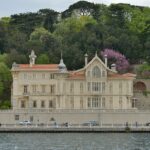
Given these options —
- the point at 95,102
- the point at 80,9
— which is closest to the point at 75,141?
the point at 95,102

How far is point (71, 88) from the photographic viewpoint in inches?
4321

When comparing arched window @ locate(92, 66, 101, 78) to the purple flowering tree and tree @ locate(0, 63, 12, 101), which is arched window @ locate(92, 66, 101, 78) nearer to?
tree @ locate(0, 63, 12, 101)

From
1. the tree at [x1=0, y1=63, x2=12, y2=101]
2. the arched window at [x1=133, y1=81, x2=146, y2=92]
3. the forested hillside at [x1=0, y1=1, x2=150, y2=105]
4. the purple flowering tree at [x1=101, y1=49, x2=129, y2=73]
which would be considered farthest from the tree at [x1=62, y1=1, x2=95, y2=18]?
the tree at [x1=0, y1=63, x2=12, y2=101]

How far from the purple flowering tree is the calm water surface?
3035 cm

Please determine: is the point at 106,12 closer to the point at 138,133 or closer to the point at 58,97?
the point at 58,97

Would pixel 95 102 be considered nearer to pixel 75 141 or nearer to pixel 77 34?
pixel 77 34

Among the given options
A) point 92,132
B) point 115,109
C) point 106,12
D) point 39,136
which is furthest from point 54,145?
point 106,12

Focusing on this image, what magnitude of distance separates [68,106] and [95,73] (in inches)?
202

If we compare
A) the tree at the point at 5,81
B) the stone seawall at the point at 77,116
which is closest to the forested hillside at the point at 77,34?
the tree at the point at 5,81

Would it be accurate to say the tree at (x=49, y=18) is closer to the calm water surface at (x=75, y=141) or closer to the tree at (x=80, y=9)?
the tree at (x=80, y=9)

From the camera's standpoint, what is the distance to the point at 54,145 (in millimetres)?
78938

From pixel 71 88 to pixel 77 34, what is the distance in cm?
2350

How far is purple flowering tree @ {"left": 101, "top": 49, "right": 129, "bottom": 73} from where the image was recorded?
414 feet

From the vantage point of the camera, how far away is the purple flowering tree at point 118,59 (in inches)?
4963
